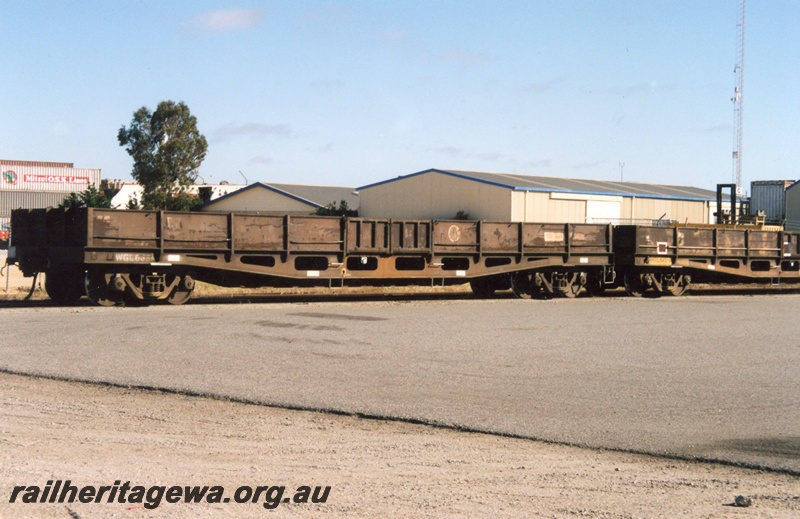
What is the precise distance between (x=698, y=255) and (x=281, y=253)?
42.5 ft

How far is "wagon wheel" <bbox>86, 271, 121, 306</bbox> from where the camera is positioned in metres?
18.3

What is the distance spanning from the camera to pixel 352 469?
247 inches

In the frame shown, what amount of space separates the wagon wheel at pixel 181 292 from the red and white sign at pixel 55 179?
78558 mm

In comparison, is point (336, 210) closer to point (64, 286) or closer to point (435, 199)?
point (435, 199)

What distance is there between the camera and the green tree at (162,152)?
2616 inches

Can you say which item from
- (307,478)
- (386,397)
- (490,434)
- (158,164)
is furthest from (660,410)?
(158,164)

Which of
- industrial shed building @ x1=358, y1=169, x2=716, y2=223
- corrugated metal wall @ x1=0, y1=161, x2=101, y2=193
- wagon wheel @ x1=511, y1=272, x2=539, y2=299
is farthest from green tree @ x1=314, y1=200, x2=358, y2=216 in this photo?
corrugated metal wall @ x1=0, y1=161, x2=101, y2=193

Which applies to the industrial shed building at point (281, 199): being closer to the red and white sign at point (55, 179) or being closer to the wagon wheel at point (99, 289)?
the red and white sign at point (55, 179)

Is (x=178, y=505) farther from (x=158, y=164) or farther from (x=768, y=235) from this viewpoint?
(x=158, y=164)

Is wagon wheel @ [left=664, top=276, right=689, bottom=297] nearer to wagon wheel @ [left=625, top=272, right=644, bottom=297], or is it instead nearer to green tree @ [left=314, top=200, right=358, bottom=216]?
wagon wheel @ [left=625, top=272, right=644, bottom=297]

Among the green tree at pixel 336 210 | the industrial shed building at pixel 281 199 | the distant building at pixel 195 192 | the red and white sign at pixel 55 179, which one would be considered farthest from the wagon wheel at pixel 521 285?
the red and white sign at pixel 55 179

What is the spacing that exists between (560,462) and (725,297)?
796 inches

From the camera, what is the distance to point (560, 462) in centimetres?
664

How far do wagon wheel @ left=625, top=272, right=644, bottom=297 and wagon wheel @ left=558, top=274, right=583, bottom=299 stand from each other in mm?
1699
